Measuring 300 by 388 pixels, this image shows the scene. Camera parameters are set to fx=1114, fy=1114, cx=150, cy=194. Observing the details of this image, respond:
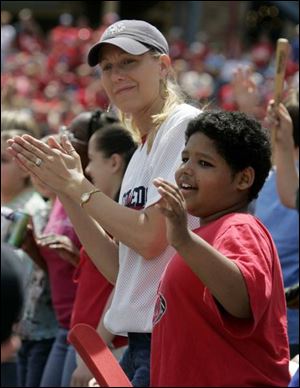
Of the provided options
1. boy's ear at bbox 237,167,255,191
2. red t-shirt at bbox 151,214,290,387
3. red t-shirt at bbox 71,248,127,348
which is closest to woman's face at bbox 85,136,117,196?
red t-shirt at bbox 71,248,127,348

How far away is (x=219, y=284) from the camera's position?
2801 mm

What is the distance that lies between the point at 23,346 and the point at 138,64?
94.5 inches

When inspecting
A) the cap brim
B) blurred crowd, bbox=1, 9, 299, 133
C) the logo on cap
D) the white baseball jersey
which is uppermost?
the logo on cap

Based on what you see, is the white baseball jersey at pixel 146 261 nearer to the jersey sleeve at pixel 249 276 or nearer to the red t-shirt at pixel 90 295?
the jersey sleeve at pixel 249 276

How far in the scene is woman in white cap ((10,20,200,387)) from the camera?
11.3 ft

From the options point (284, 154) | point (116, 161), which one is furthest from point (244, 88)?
point (116, 161)

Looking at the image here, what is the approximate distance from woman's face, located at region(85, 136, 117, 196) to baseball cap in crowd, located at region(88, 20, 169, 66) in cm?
109

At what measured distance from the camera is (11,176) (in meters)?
5.96

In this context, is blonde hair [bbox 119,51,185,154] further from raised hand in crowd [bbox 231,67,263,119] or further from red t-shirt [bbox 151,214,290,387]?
raised hand in crowd [bbox 231,67,263,119]

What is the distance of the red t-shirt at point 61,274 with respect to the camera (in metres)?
5.38

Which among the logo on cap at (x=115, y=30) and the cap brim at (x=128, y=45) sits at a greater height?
the logo on cap at (x=115, y=30)

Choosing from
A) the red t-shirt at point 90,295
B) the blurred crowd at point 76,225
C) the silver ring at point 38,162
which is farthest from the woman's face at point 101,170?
the silver ring at point 38,162

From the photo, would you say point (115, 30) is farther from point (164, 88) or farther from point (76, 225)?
point (76, 225)

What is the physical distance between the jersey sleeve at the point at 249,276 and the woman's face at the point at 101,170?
77.9 inches
